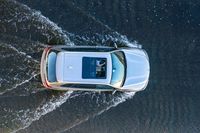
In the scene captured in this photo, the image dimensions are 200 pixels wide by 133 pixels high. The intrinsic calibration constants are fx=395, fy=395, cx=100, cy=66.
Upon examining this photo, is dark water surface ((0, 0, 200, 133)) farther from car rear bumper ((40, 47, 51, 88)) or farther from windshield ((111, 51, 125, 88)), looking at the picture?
windshield ((111, 51, 125, 88))

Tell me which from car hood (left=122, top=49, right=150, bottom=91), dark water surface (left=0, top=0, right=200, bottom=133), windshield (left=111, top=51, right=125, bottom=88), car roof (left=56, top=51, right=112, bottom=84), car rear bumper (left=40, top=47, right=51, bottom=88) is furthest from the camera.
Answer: dark water surface (left=0, top=0, right=200, bottom=133)

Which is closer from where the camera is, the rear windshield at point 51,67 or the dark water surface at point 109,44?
the rear windshield at point 51,67

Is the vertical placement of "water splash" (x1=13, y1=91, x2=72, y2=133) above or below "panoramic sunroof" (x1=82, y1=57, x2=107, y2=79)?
below

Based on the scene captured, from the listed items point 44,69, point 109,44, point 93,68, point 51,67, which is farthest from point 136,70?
point 44,69

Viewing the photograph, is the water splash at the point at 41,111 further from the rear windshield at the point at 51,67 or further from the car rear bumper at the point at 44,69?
the rear windshield at the point at 51,67

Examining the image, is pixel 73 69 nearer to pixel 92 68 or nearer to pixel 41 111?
pixel 92 68

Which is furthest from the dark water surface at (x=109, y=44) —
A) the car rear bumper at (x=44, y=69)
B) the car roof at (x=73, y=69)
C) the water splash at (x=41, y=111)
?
the car roof at (x=73, y=69)

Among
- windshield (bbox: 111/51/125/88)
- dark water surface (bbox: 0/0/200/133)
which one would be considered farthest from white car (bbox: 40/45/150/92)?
dark water surface (bbox: 0/0/200/133)

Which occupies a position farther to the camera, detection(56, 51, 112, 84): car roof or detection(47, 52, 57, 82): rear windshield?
detection(47, 52, 57, 82): rear windshield

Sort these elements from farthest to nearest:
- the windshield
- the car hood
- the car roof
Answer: the car hood → the windshield → the car roof
